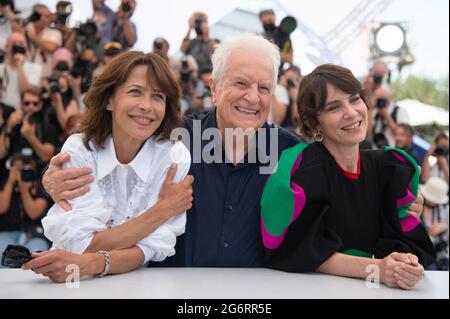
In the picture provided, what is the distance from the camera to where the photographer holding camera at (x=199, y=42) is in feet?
12.6

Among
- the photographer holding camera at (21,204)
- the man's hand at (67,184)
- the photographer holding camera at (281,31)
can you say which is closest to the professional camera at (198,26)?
the photographer holding camera at (281,31)

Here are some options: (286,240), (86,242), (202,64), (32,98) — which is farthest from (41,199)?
(286,240)

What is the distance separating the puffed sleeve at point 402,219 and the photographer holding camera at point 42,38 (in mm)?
2611

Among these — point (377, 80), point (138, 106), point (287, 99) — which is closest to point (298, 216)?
point (138, 106)

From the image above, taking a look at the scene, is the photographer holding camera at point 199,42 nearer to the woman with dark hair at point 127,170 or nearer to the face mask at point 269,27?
the face mask at point 269,27

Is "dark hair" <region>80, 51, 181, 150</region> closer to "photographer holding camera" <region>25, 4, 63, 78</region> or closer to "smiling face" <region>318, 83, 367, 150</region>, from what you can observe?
"smiling face" <region>318, 83, 367, 150</region>

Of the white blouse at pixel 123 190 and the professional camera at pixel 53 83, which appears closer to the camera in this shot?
the white blouse at pixel 123 190

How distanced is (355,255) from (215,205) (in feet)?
1.64

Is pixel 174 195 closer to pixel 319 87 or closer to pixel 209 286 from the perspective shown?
pixel 209 286

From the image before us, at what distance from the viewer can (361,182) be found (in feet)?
5.57

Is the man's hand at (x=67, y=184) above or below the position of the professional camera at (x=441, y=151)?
above

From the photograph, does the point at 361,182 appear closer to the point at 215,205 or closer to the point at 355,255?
the point at 355,255

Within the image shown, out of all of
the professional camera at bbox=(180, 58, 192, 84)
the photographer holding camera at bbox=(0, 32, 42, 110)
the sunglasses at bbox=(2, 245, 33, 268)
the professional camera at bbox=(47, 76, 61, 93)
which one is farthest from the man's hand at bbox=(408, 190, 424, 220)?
the photographer holding camera at bbox=(0, 32, 42, 110)

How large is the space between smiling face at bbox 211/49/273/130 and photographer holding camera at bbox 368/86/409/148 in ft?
6.48
